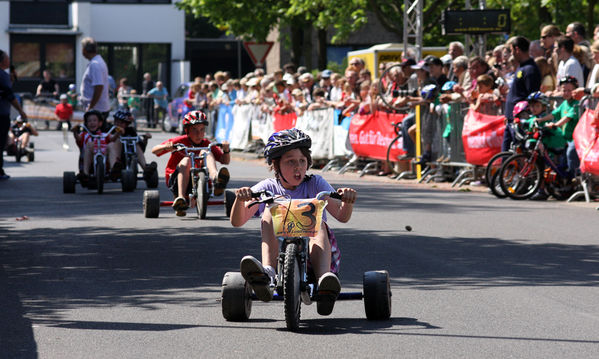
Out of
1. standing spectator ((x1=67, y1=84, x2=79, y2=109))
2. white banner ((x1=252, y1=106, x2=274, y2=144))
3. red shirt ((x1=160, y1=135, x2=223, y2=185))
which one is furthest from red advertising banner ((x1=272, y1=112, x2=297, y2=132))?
standing spectator ((x1=67, y1=84, x2=79, y2=109))

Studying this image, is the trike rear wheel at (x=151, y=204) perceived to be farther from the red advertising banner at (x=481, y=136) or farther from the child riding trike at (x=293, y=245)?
the child riding trike at (x=293, y=245)

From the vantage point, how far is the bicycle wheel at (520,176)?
1686 cm

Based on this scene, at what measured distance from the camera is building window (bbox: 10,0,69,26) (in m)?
58.3

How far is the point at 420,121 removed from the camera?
2072 cm

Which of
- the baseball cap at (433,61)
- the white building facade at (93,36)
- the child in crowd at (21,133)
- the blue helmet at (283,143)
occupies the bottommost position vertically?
the child in crowd at (21,133)

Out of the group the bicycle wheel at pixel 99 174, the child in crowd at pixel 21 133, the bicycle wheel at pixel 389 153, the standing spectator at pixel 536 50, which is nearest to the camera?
the bicycle wheel at pixel 99 174

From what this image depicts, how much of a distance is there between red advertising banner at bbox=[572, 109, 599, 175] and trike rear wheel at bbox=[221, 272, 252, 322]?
355 inches

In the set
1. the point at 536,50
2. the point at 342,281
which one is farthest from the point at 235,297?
the point at 536,50

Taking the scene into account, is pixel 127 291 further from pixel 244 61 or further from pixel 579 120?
pixel 244 61

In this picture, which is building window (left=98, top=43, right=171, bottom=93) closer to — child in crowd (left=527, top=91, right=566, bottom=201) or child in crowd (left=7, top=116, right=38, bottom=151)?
child in crowd (left=7, top=116, right=38, bottom=151)

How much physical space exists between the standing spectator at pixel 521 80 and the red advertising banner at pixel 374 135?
3.82 m

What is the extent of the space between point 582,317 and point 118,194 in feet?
37.3

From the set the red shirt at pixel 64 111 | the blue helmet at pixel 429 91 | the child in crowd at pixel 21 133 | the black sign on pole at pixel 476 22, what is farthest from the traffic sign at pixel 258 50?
the blue helmet at pixel 429 91

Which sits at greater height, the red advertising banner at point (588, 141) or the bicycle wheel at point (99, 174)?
the red advertising banner at point (588, 141)
